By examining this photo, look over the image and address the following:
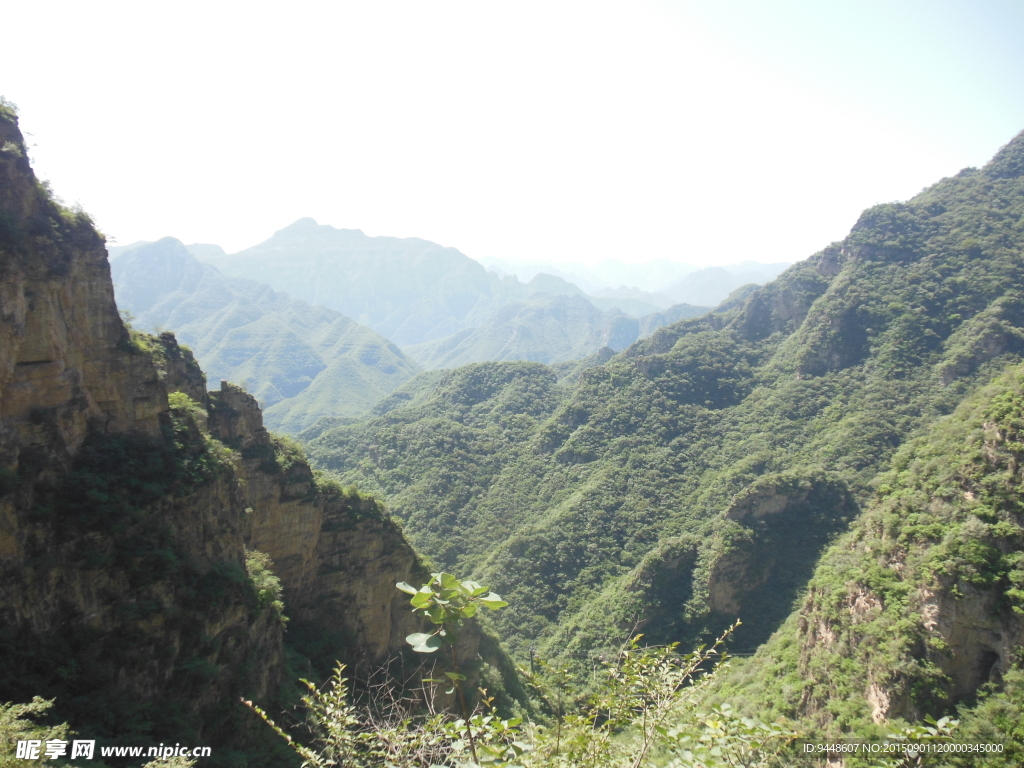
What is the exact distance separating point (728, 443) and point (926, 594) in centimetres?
4694

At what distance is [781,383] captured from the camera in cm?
7200

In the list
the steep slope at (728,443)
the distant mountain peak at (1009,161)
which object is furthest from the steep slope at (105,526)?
the distant mountain peak at (1009,161)

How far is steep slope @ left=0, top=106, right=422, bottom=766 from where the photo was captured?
13.0 meters

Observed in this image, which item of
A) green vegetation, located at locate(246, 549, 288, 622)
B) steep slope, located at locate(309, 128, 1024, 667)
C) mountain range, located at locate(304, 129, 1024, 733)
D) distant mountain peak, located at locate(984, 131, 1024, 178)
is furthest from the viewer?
distant mountain peak, located at locate(984, 131, 1024, 178)

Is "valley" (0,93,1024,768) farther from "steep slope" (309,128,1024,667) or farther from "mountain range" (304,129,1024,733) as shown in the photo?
"steep slope" (309,128,1024,667)

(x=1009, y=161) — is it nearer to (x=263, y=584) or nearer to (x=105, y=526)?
(x=263, y=584)

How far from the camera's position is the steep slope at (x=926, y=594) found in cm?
1966

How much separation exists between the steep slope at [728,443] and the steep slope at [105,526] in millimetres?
35268

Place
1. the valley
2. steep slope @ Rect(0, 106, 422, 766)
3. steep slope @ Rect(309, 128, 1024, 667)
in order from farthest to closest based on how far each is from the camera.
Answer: steep slope @ Rect(309, 128, 1024, 667) → the valley → steep slope @ Rect(0, 106, 422, 766)

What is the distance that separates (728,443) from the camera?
220 feet

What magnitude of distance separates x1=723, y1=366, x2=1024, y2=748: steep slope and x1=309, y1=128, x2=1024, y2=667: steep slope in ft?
60.9

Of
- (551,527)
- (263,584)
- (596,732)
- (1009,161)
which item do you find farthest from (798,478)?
(1009,161)

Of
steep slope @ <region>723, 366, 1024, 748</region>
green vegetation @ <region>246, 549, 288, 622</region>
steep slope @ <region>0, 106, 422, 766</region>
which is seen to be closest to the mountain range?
steep slope @ <region>723, 366, 1024, 748</region>

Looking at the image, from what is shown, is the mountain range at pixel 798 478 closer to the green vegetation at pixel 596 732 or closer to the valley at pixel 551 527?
the valley at pixel 551 527
